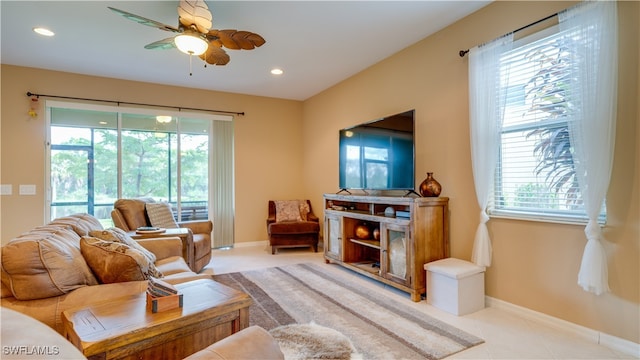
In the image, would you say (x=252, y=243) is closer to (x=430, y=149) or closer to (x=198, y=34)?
(x=430, y=149)

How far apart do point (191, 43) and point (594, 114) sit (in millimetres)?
2997

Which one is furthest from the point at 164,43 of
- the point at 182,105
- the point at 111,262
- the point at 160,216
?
the point at 182,105

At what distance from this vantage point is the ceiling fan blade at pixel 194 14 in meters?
2.34

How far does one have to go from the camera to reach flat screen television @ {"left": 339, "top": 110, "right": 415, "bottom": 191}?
3244 mm

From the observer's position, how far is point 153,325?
1.19 metres

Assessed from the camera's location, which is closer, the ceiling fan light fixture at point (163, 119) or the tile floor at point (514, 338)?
the tile floor at point (514, 338)

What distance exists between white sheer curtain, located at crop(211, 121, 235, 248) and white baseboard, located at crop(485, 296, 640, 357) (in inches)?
163

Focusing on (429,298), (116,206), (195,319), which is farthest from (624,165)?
(116,206)

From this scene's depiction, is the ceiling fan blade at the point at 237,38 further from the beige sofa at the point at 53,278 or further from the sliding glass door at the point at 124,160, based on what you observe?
the sliding glass door at the point at 124,160

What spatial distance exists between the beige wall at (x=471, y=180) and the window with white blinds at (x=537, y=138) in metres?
0.15

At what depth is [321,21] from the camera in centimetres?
303

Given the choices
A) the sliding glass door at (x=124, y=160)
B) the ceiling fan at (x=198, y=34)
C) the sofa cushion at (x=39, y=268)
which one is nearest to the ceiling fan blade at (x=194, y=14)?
the ceiling fan at (x=198, y=34)

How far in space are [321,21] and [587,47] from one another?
2.13 metres

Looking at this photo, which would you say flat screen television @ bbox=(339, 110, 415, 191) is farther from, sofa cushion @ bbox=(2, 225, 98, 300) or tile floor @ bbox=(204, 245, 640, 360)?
sofa cushion @ bbox=(2, 225, 98, 300)
